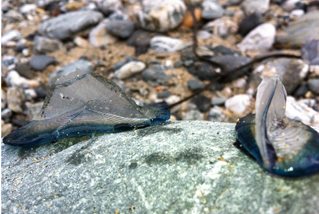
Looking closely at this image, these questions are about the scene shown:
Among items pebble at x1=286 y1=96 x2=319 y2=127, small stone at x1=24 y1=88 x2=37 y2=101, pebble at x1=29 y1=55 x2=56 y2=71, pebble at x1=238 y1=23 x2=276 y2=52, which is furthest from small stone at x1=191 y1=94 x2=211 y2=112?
pebble at x1=29 y1=55 x2=56 y2=71

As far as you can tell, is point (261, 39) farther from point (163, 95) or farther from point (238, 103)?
point (163, 95)

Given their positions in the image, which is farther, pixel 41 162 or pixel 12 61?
pixel 12 61

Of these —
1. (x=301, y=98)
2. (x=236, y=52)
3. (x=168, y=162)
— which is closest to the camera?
(x=168, y=162)

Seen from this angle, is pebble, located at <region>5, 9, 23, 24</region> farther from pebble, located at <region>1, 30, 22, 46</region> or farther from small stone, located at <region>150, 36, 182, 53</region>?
small stone, located at <region>150, 36, 182, 53</region>

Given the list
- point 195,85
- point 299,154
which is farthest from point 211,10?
point 299,154

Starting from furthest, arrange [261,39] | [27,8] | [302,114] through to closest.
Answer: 1. [27,8]
2. [261,39]
3. [302,114]

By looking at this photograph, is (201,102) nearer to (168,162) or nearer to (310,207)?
(168,162)

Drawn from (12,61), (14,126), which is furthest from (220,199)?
(12,61)
